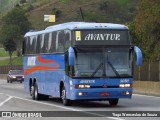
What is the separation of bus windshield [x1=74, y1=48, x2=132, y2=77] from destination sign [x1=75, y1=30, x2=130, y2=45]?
32cm

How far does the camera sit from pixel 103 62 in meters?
22.4

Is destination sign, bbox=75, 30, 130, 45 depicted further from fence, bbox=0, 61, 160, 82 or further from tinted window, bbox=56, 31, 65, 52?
fence, bbox=0, 61, 160, 82

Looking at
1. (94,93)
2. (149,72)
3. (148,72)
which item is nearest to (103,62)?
(94,93)

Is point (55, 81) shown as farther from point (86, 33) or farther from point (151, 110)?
point (151, 110)

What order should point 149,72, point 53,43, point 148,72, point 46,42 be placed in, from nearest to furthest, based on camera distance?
point 53,43 → point 46,42 → point 149,72 → point 148,72

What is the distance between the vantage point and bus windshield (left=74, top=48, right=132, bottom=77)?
73.1 ft

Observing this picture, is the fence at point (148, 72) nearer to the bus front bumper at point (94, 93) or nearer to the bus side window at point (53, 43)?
the bus side window at point (53, 43)

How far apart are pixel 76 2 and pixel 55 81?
124372 millimetres

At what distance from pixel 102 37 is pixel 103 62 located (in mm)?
1085

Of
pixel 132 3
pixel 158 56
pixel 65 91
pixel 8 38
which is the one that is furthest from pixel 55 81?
pixel 132 3

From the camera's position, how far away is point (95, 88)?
22422mm

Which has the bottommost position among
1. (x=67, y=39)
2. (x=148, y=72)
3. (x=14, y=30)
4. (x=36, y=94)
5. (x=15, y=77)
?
(x=15, y=77)

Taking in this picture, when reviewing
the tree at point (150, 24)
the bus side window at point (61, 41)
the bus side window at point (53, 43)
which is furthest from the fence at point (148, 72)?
the bus side window at point (61, 41)

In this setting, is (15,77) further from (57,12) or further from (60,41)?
(57,12)
